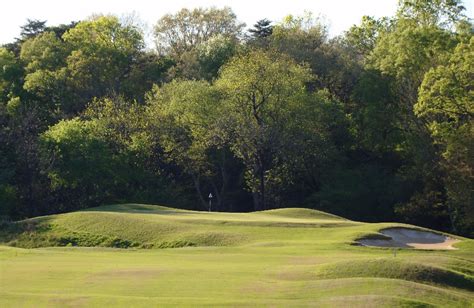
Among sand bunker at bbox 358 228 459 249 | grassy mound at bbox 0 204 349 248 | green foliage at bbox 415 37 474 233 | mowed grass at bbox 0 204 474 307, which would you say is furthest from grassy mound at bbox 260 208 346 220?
green foliage at bbox 415 37 474 233

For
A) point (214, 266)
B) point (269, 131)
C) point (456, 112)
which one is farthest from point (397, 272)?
point (269, 131)

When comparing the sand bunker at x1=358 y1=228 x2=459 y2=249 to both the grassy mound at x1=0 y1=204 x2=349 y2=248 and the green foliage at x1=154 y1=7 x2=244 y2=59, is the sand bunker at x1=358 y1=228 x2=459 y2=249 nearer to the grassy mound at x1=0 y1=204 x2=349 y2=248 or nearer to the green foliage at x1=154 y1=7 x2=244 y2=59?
the grassy mound at x1=0 y1=204 x2=349 y2=248

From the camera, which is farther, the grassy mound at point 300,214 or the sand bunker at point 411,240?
the grassy mound at point 300,214

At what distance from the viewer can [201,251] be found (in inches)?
1375

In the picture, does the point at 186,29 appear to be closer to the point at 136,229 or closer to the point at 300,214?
the point at 300,214

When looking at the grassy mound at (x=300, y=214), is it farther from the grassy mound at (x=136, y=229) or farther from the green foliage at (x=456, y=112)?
the green foliage at (x=456, y=112)

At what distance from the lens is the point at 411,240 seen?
4031cm

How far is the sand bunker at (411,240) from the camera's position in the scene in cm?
3803

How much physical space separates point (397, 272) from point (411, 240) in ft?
48.9

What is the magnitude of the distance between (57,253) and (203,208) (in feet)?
119

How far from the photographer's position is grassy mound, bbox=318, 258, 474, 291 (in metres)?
25.7

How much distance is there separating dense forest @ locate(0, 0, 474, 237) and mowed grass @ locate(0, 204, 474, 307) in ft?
49.5

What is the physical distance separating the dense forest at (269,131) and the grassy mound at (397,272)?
3252cm

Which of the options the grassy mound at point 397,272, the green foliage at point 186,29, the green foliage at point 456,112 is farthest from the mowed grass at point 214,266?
the green foliage at point 186,29
